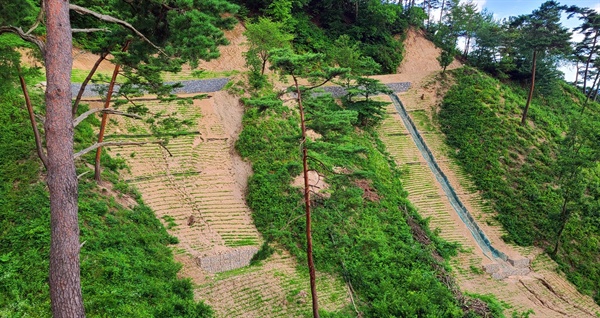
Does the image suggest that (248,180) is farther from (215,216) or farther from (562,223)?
(562,223)

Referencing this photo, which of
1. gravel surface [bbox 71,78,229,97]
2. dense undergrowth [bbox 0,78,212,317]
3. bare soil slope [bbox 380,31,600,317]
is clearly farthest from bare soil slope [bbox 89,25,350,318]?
bare soil slope [bbox 380,31,600,317]

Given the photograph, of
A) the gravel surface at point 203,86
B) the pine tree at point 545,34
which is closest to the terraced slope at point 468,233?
the pine tree at point 545,34

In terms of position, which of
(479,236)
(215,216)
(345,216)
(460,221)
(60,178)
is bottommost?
(479,236)

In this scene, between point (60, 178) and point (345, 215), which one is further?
point (345, 215)

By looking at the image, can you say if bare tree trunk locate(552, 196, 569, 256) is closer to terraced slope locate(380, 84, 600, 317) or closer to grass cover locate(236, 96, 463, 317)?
terraced slope locate(380, 84, 600, 317)

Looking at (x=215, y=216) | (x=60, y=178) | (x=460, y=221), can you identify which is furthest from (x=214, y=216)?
(x=460, y=221)

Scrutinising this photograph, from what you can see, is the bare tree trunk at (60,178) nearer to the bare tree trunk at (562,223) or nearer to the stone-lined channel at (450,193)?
the stone-lined channel at (450,193)
